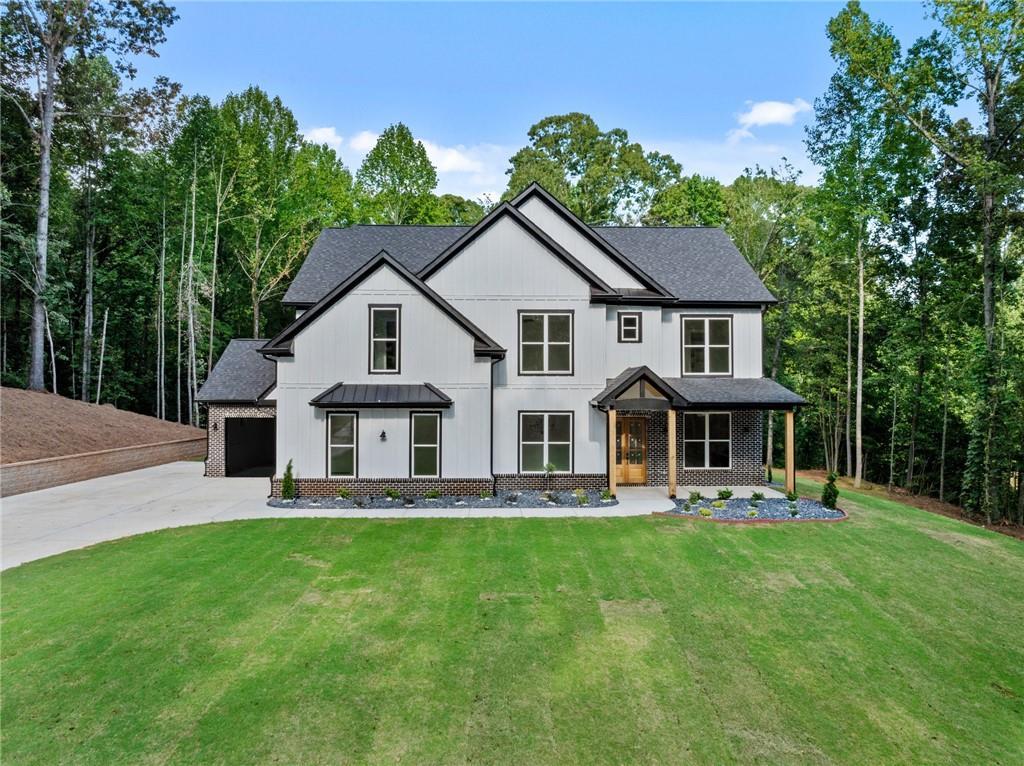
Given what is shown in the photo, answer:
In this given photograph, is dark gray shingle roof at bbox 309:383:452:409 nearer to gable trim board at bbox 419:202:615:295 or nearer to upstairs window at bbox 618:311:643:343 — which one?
gable trim board at bbox 419:202:615:295

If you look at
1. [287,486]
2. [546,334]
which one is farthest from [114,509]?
[546,334]

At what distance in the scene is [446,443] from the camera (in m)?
14.4

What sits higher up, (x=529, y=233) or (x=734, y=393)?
(x=529, y=233)

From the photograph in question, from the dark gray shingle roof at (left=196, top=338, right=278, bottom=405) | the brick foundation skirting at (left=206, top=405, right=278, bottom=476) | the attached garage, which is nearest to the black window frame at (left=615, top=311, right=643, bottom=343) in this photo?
the attached garage

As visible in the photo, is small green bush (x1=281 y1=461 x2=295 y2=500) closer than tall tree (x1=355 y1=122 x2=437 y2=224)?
Yes

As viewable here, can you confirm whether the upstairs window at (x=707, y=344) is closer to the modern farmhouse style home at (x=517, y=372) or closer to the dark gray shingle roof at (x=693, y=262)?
the modern farmhouse style home at (x=517, y=372)

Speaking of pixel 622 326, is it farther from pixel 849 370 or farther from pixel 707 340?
pixel 849 370

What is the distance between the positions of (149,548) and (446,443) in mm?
7024

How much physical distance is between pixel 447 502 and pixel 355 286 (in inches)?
258

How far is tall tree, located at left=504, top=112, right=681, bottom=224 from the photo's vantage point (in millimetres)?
33094

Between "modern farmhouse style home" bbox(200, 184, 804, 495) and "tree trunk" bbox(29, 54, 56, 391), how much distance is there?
1083cm

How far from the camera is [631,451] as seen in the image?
16.2 m

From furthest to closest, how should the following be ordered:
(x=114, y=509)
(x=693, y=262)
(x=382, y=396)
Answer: (x=693, y=262), (x=382, y=396), (x=114, y=509)

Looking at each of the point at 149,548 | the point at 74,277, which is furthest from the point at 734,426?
the point at 74,277
